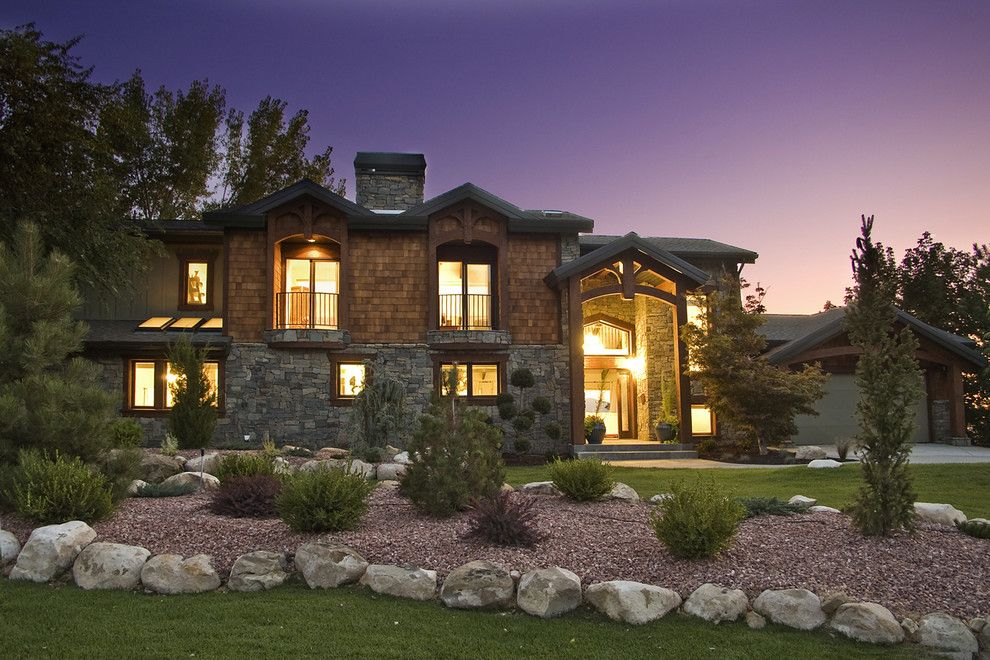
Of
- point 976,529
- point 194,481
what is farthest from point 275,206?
point 976,529

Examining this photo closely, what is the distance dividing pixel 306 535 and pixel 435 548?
1.38 metres

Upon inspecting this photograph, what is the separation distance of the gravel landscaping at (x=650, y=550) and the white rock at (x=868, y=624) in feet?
1.01

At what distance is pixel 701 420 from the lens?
19.8m

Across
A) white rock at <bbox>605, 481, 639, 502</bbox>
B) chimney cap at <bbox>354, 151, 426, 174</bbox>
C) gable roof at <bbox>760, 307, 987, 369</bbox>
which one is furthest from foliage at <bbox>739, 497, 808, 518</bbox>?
chimney cap at <bbox>354, 151, 426, 174</bbox>

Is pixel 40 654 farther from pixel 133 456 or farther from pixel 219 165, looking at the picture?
pixel 219 165

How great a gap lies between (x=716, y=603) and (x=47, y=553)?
235 inches

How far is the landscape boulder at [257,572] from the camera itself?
5.96 m

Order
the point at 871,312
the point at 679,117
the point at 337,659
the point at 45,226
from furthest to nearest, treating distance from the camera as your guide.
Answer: the point at 679,117, the point at 45,226, the point at 871,312, the point at 337,659

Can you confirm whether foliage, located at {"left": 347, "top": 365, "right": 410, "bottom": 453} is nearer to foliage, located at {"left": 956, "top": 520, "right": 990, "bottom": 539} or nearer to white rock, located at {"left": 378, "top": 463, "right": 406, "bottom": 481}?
white rock, located at {"left": 378, "top": 463, "right": 406, "bottom": 481}

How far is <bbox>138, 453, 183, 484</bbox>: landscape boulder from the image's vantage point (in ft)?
35.4

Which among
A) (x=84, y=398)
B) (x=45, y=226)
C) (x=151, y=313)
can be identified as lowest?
(x=84, y=398)

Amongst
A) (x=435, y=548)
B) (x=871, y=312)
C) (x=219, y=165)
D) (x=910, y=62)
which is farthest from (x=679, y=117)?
(x=219, y=165)

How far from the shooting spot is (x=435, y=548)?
6516 millimetres

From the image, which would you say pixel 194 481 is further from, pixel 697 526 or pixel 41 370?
pixel 697 526
